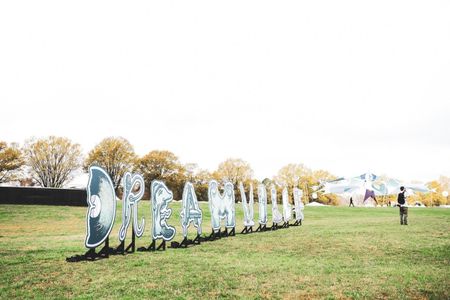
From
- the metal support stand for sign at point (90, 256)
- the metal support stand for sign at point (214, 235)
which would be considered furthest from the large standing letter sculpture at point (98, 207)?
the metal support stand for sign at point (214, 235)

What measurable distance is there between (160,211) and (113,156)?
185 ft

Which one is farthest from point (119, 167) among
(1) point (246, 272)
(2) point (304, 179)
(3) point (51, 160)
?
(1) point (246, 272)

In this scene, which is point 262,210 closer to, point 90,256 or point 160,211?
point 160,211

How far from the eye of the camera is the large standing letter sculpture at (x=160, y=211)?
44.3 ft

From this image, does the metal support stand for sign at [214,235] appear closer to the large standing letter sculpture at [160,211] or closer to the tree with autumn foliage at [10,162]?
the large standing letter sculpture at [160,211]

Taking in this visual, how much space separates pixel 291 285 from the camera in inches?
304

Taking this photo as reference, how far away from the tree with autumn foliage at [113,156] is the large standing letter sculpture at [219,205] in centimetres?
5077

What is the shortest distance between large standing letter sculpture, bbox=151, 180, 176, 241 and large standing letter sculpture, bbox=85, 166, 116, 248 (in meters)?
2.09

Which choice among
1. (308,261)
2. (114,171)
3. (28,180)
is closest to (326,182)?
(114,171)

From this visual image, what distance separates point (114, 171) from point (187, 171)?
21.2 meters

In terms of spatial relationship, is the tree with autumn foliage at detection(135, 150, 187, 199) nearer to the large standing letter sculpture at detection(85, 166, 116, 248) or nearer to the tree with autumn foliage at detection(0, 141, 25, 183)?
the tree with autumn foliage at detection(0, 141, 25, 183)

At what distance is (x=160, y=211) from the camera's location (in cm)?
1384

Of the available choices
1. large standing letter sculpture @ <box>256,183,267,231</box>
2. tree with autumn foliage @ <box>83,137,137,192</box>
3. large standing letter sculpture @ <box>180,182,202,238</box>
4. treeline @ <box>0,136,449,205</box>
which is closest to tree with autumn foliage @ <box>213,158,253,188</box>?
treeline @ <box>0,136,449,205</box>

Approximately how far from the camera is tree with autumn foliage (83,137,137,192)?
66625mm
